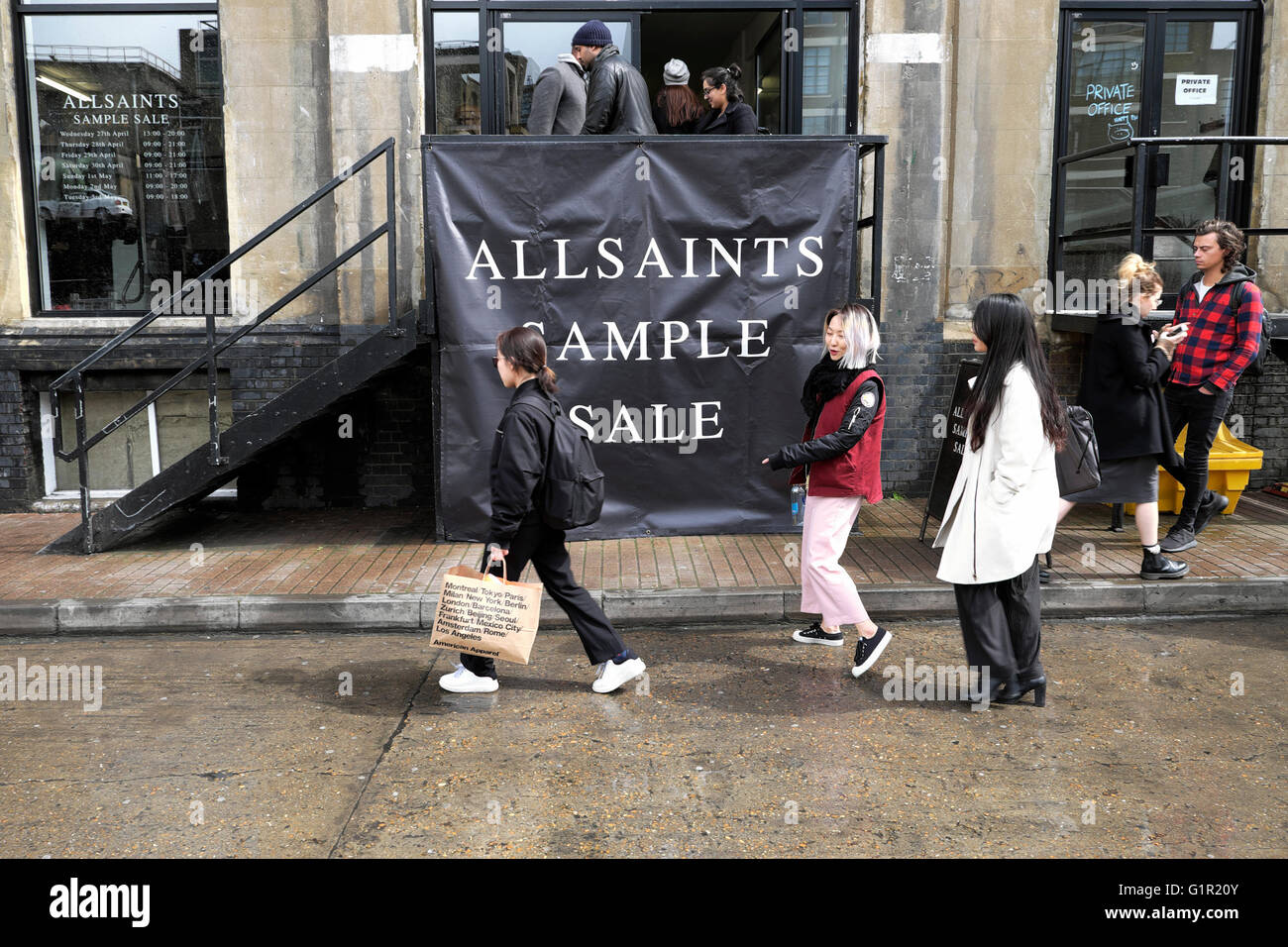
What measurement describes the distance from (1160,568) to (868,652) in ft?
8.25

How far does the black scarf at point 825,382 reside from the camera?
5984mm

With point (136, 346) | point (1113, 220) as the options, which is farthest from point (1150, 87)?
point (136, 346)

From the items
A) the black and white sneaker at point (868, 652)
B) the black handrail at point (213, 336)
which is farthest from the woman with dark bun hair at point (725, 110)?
the black and white sneaker at point (868, 652)

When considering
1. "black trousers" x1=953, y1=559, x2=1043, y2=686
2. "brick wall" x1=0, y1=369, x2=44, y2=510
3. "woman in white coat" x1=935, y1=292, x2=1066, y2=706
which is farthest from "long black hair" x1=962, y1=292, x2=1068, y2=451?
"brick wall" x1=0, y1=369, x2=44, y2=510

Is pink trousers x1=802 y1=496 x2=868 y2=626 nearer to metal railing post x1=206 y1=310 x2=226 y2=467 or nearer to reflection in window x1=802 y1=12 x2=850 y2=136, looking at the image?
metal railing post x1=206 y1=310 x2=226 y2=467

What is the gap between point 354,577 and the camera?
7547 millimetres

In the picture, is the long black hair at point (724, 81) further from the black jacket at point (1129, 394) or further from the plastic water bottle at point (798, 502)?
the black jacket at point (1129, 394)

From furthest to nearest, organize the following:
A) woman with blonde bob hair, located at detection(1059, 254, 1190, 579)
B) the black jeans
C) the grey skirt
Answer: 1. the black jeans
2. the grey skirt
3. woman with blonde bob hair, located at detection(1059, 254, 1190, 579)

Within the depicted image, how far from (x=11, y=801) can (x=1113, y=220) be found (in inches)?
376

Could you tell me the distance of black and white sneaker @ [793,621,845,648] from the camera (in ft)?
21.1

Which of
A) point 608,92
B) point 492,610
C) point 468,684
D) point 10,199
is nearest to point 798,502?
point 608,92

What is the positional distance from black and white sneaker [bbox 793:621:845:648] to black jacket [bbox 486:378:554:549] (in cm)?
197

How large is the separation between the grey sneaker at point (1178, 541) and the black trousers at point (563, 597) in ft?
13.9

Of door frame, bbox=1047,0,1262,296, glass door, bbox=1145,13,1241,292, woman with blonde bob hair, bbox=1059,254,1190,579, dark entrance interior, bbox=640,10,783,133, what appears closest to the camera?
woman with blonde bob hair, bbox=1059,254,1190,579
